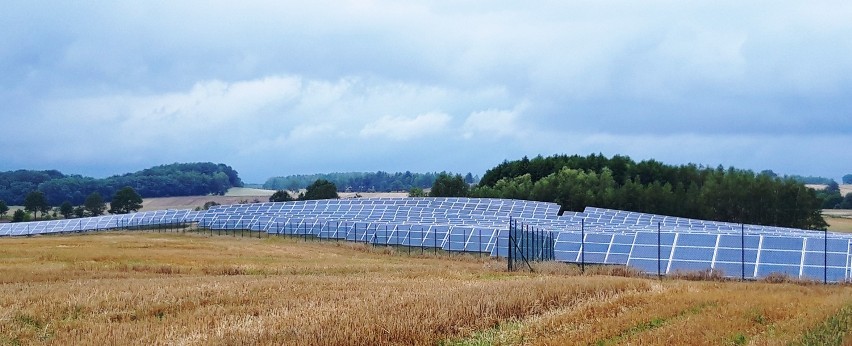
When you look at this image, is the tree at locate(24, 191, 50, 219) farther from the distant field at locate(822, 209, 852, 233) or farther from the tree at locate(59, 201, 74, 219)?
the distant field at locate(822, 209, 852, 233)

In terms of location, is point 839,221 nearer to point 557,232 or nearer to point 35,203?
point 557,232

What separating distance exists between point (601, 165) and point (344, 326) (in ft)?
399

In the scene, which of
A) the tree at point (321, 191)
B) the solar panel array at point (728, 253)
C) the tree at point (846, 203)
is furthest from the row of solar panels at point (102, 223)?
the tree at point (846, 203)

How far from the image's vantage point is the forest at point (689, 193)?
101 metres

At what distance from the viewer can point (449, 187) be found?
440 feet

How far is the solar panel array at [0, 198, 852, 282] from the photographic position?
3641cm

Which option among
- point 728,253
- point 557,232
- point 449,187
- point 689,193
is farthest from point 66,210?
point 728,253

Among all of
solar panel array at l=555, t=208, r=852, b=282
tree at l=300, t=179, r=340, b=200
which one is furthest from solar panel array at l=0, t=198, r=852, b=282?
tree at l=300, t=179, r=340, b=200

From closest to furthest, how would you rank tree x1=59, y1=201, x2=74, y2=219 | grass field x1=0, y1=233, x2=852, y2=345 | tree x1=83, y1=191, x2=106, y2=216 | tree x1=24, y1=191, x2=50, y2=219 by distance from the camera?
grass field x1=0, y1=233, x2=852, y2=345
tree x1=24, y1=191, x2=50, y2=219
tree x1=59, y1=201, x2=74, y2=219
tree x1=83, y1=191, x2=106, y2=216

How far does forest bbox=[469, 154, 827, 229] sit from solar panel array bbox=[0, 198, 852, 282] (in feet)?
81.4

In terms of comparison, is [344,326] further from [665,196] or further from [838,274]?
[665,196]

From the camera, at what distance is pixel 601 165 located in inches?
5192

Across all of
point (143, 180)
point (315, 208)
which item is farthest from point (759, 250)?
point (143, 180)

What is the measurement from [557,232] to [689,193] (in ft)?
215
